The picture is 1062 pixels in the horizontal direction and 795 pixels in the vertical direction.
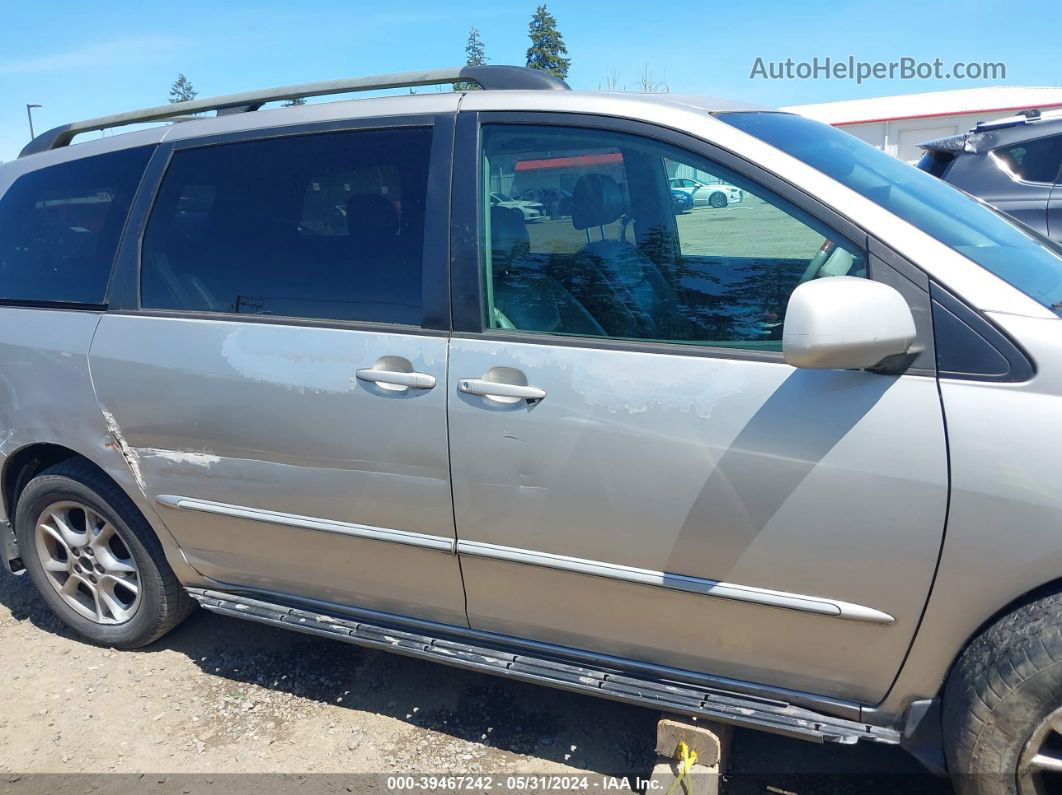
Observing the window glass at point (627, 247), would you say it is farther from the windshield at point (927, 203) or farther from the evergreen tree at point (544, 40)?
the evergreen tree at point (544, 40)

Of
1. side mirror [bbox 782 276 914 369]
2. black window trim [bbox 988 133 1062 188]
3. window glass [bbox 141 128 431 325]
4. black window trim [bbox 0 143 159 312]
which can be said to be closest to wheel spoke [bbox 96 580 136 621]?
black window trim [bbox 0 143 159 312]

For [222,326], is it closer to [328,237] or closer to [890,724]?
[328,237]

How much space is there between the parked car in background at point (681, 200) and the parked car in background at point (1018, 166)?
4407mm

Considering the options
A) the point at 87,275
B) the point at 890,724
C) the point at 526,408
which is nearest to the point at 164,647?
the point at 87,275

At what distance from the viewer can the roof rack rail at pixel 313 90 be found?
2.53m

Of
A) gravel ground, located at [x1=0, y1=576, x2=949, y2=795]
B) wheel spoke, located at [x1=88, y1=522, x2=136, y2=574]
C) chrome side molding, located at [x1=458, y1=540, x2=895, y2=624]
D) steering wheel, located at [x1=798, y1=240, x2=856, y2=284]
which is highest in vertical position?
steering wheel, located at [x1=798, y1=240, x2=856, y2=284]

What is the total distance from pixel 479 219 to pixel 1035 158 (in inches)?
209

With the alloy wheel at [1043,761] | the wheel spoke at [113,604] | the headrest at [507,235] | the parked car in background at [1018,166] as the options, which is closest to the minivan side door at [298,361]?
the headrest at [507,235]

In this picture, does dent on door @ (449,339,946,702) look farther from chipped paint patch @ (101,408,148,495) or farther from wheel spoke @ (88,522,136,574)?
wheel spoke @ (88,522,136,574)

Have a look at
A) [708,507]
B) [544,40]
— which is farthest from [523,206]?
[544,40]

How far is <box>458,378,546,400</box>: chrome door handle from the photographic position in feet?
7.18

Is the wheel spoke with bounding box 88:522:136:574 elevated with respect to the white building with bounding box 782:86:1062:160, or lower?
lower

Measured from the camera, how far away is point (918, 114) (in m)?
27.7

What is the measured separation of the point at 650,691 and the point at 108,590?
228 centimetres
